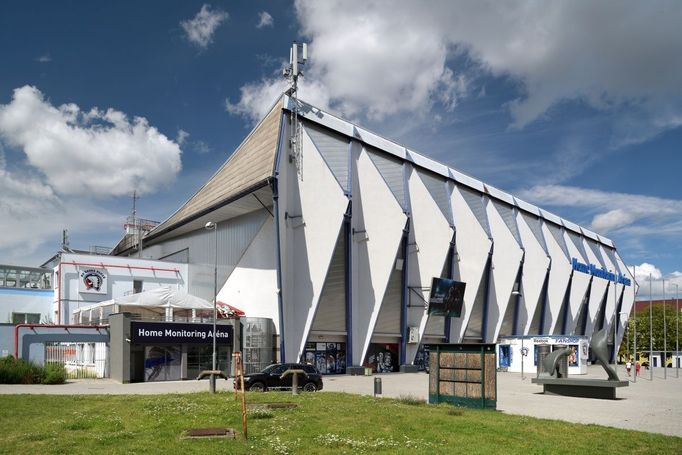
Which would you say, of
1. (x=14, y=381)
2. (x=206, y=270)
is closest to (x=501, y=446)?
(x=14, y=381)

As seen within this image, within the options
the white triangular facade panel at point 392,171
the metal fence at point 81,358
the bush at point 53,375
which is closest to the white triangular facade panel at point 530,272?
the white triangular facade panel at point 392,171

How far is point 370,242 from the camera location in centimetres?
4603

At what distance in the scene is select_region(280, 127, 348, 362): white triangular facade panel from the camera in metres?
41.6

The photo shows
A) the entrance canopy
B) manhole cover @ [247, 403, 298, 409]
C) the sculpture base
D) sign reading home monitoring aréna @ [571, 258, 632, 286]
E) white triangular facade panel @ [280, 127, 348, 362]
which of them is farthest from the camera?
sign reading home monitoring aréna @ [571, 258, 632, 286]

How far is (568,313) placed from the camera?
7344cm

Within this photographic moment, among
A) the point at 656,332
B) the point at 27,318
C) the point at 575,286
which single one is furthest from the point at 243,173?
the point at 656,332

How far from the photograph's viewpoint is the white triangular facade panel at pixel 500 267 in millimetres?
58906

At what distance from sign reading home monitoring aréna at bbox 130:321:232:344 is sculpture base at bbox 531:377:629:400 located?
66.2 feet

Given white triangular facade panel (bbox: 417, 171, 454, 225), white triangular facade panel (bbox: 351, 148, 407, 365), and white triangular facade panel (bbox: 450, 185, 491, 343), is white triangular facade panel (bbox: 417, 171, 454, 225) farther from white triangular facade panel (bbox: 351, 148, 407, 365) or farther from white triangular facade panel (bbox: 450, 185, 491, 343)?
white triangular facade panel (bbox: 351, 148, 407, 365)

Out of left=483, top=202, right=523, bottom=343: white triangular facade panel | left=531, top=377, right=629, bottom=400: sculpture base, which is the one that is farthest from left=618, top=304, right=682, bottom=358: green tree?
left=531, top=377, right=629, bottom=400: sculpture base

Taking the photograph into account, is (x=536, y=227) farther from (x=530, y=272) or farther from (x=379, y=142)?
(x=379, y=142)

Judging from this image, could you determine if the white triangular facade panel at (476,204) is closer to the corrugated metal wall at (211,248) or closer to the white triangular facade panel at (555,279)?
the white triangular facade panel at (555,279)

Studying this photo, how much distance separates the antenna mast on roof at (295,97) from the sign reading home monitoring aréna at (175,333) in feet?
39.8

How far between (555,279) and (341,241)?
35934 millimetres
